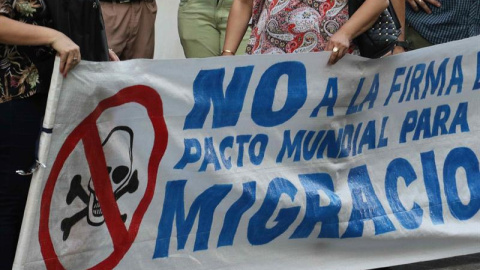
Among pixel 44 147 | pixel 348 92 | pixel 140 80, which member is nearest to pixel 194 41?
pixel 348 92

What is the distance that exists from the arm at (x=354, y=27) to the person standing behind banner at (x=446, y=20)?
4.16ft

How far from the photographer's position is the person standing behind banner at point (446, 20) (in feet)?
18.7

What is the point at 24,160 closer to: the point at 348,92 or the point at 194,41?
the point at 348,92

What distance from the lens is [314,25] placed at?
4.57m

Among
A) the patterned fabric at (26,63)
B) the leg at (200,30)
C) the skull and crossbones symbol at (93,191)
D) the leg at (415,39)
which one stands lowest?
the skull and crossbones symbol at (93,191)

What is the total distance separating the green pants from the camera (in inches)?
244

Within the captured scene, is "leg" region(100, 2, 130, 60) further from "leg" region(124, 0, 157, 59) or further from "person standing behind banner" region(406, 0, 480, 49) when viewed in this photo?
"person standing behind banner" region(406, 0, 480, 49)

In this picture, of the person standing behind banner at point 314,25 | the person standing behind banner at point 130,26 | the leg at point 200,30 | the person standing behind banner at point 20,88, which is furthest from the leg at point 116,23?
the person standing behind banner at point 20,88

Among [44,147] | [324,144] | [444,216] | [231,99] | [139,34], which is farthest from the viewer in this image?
[139,34]

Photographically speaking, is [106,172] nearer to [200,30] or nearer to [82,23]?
[82,23]

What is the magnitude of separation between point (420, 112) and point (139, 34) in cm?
184

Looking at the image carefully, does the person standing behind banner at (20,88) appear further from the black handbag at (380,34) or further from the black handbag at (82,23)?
the black handbag at (380,34)

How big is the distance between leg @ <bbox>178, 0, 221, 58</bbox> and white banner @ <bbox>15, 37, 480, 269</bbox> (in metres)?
1.68

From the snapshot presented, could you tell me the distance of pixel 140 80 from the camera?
4086 mm
